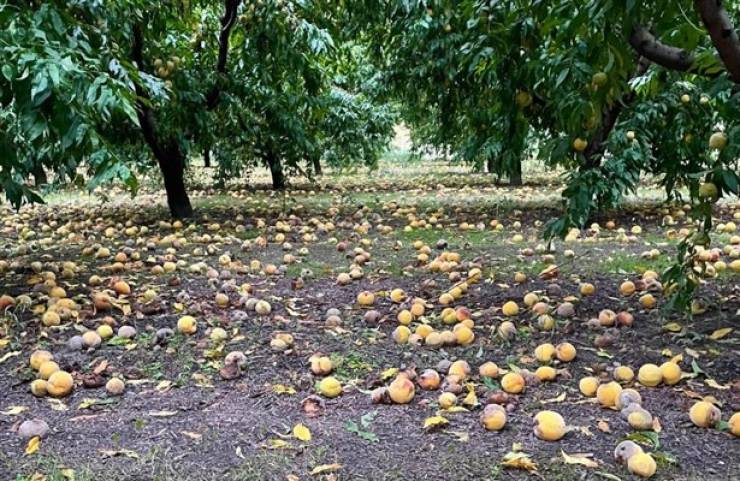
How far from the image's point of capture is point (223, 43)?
8.20 m

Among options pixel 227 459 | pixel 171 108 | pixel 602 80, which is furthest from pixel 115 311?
pixel 171 108

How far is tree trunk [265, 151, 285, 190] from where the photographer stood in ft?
41.6

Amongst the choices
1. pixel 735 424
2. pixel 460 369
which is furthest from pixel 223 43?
pixel 735 424

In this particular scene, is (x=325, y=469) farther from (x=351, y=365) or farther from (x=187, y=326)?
(x=187, y=326)

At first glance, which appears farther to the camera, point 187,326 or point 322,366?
point 187,326

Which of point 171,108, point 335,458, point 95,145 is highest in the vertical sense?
point 171,108

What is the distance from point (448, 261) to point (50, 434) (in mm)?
3327

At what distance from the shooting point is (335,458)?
2.20 m

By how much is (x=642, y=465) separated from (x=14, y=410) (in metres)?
2.30

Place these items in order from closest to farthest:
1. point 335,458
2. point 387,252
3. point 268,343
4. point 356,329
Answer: point 335,458, point 268,343, point 356,329, point 387,252

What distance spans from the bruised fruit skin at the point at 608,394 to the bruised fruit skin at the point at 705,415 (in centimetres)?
27

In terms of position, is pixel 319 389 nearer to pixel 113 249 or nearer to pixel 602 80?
pixel 602 80

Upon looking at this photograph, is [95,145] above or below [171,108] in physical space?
below

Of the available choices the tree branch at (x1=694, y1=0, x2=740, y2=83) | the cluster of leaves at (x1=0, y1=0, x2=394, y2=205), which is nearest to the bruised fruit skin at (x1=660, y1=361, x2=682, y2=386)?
the tree branch at (x1=694, y1=0, x2=740, y2=83)
